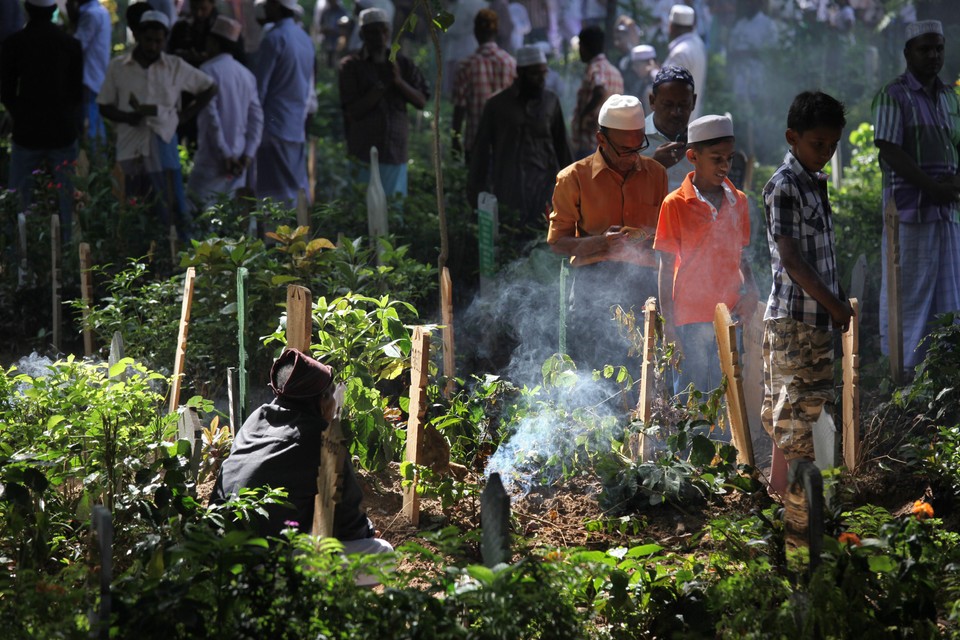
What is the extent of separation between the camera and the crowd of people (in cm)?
505

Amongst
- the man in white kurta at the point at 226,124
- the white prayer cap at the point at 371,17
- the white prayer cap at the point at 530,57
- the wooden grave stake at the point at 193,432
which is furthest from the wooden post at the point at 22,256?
the wooden grave stake at the point at 193,432

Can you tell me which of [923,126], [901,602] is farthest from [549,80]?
[901,602]

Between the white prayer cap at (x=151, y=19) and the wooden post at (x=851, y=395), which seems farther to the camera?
the white prayer cap at (x=151, y=19)

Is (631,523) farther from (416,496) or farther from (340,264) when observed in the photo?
(340,264)

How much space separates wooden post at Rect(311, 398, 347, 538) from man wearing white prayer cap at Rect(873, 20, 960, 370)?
3.95m

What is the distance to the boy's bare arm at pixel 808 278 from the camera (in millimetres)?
4859

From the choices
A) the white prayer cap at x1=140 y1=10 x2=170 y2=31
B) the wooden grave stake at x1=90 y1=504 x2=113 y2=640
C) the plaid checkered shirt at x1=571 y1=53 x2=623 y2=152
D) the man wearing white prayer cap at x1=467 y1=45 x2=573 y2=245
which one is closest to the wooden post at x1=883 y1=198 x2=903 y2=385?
the man wearing white prayer cap at x1=467 y1=45 x2=573 y2=245

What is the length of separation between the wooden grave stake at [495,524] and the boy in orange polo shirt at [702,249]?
2253 mm

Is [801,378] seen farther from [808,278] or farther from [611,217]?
[611,217]

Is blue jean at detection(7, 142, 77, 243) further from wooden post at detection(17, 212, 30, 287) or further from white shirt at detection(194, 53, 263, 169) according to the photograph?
wooden post at detection(17, 212, 30, 287)

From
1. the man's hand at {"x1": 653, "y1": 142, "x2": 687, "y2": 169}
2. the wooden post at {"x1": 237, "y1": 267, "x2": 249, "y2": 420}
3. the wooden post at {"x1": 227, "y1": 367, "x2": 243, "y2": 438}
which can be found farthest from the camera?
the man's hand at {"x1": 653, "y1": 142, "x2": 687, "y2": 169}

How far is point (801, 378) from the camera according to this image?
504cm

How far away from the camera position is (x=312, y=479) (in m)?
4.42

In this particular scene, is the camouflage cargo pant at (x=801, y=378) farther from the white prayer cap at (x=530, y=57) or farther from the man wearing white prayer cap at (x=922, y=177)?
the white prayer cap at (x=530, y=57)
